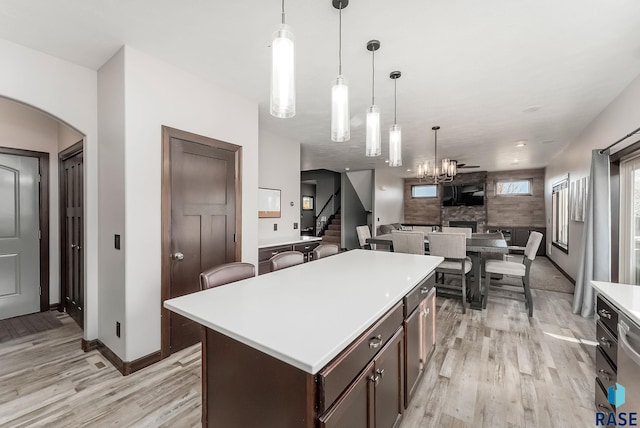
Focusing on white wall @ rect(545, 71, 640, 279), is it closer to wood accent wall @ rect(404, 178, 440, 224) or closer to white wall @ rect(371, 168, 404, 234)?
wood accent wall @ rect(404, 178, 440, 224)

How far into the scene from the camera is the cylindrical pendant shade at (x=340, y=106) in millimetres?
1759

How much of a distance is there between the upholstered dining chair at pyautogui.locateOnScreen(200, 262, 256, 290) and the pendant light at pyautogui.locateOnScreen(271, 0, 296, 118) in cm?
106

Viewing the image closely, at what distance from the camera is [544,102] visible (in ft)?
10.6

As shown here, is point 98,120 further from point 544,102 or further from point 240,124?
point 544,102

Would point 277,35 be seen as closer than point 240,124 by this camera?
Yes

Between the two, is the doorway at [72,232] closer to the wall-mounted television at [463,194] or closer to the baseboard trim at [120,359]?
the baseboard trim at [120,359]

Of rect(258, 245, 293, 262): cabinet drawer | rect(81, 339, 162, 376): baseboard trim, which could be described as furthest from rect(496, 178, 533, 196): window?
rect(81, 339, 162, 376): baseboard trim

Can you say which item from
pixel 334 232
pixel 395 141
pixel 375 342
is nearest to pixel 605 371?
pixel 375 342

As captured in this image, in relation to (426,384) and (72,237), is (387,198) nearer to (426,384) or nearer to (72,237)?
(426,384)

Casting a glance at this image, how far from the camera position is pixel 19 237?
3271mm

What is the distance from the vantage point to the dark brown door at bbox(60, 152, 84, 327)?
2.99 metres

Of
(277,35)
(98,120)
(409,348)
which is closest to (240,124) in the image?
(98,120)

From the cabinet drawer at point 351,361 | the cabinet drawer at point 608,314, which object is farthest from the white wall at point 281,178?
the cabinet drawer at point 608,314

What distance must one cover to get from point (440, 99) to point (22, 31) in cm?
376
